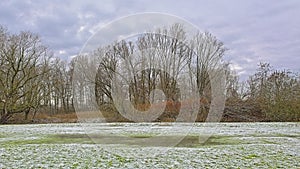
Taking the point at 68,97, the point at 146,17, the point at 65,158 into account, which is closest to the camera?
the point at 65,158

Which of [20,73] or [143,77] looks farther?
[20,73]

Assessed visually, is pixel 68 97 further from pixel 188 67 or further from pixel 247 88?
pixel 247 88

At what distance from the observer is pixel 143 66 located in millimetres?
26328

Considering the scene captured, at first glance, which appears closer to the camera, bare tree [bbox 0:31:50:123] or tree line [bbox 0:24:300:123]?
tree line [bbox 0:24:300:123]

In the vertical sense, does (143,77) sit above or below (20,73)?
below

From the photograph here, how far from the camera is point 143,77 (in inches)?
1166

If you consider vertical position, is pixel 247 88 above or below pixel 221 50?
below

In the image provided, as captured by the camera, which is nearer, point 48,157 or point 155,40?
point 48,157

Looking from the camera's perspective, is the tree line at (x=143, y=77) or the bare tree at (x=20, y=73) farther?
the bare tree at (x=20, y=73)

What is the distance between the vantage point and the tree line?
28328 millimetres

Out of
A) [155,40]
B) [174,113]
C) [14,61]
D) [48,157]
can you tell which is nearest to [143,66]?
[155,40]

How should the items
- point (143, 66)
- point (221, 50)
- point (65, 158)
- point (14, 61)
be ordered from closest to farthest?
point (65, 158)
point (143, 66)
point (14, 61)
point (221, 50)

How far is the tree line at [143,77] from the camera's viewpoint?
1115 inches

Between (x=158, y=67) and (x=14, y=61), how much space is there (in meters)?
14.9
